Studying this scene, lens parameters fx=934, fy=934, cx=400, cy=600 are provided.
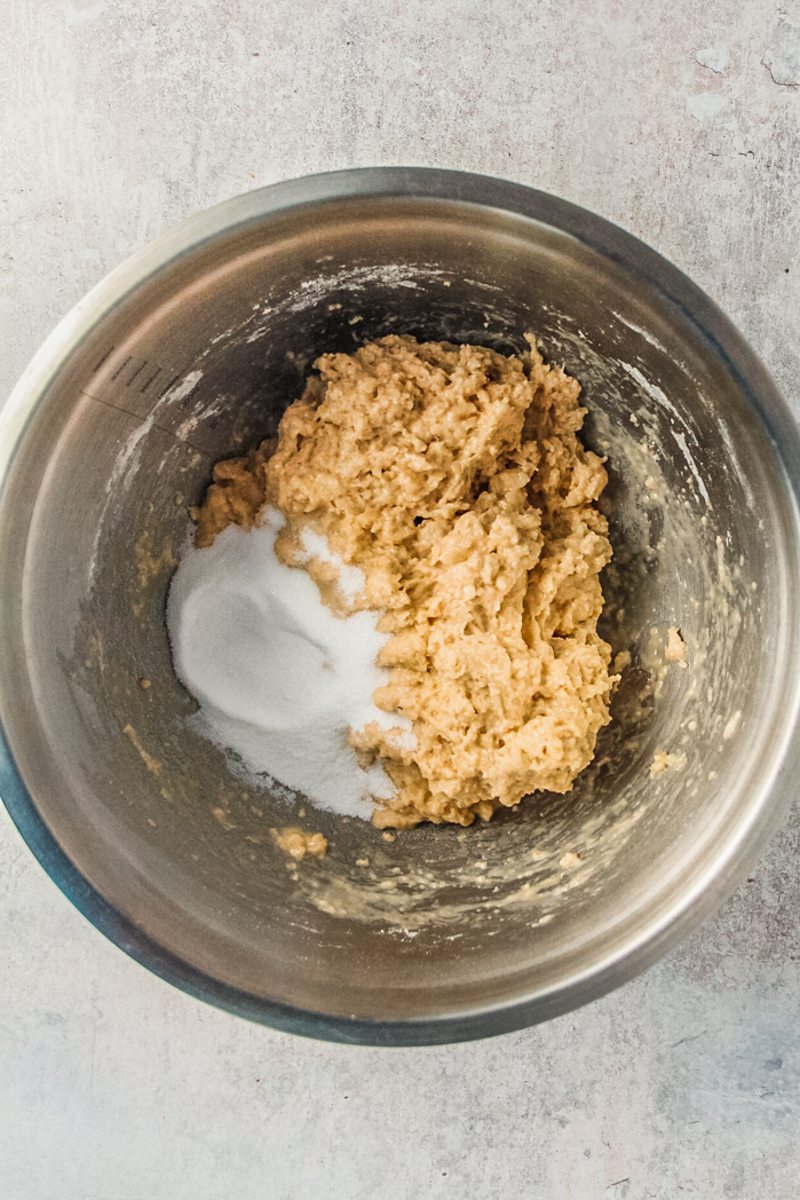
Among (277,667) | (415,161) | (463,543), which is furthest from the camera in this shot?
(415,161)

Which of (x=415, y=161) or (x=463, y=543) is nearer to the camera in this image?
(x=463, y=543)

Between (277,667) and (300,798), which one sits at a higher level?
(277,667)

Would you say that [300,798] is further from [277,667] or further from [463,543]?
[463,543]

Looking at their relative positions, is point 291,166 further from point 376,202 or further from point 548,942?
point 548,942

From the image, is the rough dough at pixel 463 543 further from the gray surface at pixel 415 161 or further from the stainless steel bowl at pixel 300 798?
the gray surface at pixel 415 161

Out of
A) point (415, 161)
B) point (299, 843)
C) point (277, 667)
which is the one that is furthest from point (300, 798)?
point (415, 161)

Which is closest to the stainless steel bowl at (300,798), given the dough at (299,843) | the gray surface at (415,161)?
the dough at (299,843)

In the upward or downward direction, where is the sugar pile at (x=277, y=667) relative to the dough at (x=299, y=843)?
upward
